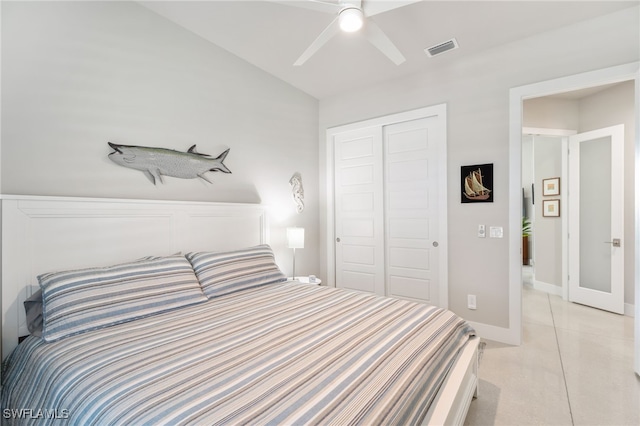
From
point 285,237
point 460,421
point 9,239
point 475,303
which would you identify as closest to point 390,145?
point 285,237

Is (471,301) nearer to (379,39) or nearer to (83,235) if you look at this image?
(379,39)

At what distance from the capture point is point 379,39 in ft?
6.55

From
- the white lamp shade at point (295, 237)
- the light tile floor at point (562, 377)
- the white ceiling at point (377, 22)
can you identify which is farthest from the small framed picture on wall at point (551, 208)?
the white lamp shade at point (295, 237)

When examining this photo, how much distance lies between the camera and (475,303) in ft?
9.45

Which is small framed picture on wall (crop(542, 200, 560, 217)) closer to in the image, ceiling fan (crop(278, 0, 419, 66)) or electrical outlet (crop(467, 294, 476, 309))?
electrical outlet (crop(467, 294, 476, 309))

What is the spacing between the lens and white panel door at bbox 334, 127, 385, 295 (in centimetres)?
353

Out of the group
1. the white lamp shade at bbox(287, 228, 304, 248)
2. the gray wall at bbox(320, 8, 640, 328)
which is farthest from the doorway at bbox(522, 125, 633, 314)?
the white lamp shade at bbox(287, 228, 304, 248)

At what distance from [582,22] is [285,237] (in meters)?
3.38

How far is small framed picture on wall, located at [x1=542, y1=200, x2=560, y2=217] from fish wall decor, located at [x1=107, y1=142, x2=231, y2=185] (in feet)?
15.6

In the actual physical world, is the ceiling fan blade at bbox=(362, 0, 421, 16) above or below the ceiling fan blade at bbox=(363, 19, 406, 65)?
above

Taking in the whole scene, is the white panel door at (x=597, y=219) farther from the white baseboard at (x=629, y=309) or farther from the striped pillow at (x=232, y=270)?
the striped pillow at (x=232, y=270)

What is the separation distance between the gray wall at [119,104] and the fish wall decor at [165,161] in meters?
0.05

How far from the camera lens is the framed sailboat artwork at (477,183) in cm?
278

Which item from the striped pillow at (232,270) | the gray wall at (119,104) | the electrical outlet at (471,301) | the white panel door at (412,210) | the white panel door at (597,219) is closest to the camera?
the gray wall at (119,104)
